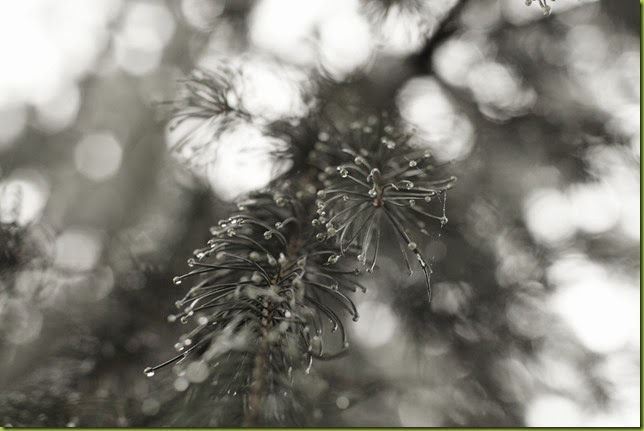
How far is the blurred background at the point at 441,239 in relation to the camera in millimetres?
495

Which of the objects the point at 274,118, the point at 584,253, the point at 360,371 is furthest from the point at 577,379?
the point at 274,118

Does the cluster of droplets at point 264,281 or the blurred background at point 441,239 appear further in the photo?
the blurred background at point 441,239

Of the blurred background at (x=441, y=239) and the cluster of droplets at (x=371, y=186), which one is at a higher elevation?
the cluster of droplets at (x=371, y=186)

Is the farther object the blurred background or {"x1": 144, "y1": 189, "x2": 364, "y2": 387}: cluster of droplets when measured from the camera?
the blurred background

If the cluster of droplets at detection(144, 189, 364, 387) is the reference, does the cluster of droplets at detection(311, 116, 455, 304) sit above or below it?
above

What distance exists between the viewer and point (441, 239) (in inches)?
19.9

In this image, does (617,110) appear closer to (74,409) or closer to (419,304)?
(419,304)

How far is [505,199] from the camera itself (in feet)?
2.01

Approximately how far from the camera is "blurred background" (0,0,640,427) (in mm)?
495

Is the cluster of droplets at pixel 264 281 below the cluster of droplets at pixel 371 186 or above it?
below

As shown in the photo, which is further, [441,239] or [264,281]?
[441,239]

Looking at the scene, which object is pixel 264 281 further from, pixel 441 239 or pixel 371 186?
pixel 441 239

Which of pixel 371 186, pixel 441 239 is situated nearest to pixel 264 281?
pixel 371 186

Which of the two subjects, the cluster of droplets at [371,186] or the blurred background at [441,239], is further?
the blurred background at [441,239]
